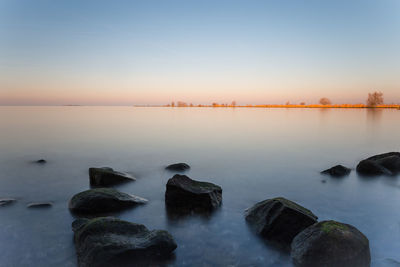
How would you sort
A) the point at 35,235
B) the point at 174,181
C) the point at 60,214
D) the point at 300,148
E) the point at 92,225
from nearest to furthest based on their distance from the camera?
the point at 92,225, the point at 35,235, the point at 60,214, the point at 174,181, the point at 300,148

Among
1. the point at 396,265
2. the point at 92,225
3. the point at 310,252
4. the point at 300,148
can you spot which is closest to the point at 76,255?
the point at 92,225

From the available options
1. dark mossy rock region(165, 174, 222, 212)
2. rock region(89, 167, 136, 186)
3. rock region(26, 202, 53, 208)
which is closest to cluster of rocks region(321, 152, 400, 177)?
dark mossy rock region(165, 174, 222, 212)

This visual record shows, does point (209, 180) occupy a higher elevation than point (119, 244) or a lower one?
lower

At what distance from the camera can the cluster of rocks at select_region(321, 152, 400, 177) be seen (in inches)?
472

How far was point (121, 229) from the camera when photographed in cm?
535

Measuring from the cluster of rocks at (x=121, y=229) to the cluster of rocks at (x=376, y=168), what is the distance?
7135mm

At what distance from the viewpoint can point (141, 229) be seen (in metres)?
5.55

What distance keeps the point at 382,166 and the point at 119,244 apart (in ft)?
41.8

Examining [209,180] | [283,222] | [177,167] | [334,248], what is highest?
[334,248]

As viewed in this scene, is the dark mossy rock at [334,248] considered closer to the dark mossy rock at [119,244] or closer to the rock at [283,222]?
the rock at [283,222]

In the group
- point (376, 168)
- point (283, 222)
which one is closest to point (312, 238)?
point (283, 222)

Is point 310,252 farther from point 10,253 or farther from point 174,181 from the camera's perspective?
point 10,253

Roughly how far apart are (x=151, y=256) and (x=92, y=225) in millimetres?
1421

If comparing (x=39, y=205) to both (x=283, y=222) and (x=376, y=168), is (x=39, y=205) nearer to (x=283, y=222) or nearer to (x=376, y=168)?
A: (x=283, y=222)
